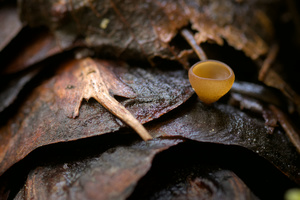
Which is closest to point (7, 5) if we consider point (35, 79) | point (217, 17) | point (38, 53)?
point (38, 53)

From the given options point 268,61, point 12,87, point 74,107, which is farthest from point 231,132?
point 12,87

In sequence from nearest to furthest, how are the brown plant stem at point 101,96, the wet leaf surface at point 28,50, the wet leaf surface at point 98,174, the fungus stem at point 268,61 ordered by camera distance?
the wet leaf surface at point 98,174
the brown plant stem at point 101,96
the fungus stem at point 268,61
the wet leaf surface at point 28,50

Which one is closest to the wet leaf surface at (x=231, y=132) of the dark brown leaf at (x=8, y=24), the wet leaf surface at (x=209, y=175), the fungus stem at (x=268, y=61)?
the wet leaf surface at (x=209, y=175)

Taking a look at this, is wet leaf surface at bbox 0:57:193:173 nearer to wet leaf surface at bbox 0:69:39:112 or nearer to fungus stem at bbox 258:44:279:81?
wet leaf surface at bbox 0:69:39:112

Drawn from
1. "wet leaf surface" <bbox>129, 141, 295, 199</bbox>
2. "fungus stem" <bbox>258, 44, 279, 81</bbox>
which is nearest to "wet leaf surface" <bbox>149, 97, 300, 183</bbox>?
"wet leaf surface" <bbox>129, 141, 295, 199</bbox>

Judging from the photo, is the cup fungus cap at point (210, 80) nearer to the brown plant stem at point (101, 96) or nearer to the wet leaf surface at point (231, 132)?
the wet leaf surface at point (231, 132)
